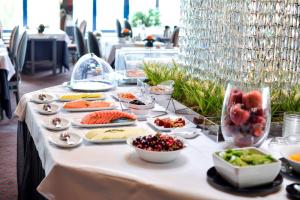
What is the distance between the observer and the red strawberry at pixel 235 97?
146 cm

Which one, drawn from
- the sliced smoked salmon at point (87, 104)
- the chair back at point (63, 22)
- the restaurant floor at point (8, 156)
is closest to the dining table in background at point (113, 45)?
the restaurant floor at point (8, 156)

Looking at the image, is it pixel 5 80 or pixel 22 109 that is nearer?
pixel 22 109

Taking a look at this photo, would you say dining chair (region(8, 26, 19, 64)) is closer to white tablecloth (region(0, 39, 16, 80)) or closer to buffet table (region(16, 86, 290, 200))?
white tablecloth (region(0, 39, 16, 80))

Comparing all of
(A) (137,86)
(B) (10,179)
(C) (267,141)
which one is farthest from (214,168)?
(B) (10,179)

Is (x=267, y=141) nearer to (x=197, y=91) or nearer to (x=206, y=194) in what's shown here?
(x=197, y=91)

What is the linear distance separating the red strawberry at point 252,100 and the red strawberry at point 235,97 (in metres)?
0.02

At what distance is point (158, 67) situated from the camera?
2.54 meters

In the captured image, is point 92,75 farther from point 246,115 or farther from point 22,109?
point 246,115

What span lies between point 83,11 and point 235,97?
8039 mm

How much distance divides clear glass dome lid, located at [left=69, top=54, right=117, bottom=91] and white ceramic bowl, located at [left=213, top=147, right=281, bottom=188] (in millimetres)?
1337

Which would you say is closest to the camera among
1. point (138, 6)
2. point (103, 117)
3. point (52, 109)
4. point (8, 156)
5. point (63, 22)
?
point (103, 117)

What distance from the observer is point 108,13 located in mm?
9352

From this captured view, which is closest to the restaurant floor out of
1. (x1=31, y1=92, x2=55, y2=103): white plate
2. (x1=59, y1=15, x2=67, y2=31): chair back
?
(x1=31, y1=92, x2=55, y2=103): white plate

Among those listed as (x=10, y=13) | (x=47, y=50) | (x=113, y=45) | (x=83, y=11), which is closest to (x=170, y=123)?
(x=113, y=45)
